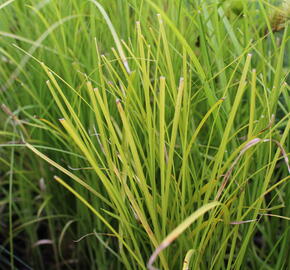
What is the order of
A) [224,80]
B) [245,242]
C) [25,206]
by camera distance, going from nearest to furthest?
[245,242] < [224,80] < [25,206]

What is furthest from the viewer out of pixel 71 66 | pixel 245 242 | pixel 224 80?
pixel 71 66

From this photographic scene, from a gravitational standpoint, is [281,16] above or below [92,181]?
above

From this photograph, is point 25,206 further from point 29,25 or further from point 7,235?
point 29,25

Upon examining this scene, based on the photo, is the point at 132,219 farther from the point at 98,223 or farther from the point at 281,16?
the point at 281,16

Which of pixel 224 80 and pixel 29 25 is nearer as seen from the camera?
pixel 224 80

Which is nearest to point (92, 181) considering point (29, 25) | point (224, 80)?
point (224, 80)

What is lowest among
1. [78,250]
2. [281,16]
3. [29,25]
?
[78,250]
